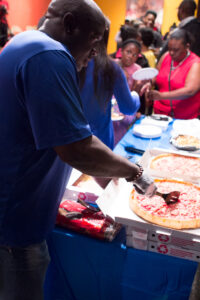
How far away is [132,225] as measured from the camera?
104 cm

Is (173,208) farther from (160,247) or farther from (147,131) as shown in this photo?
(147,131)

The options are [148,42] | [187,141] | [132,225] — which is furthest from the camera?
[148,42]

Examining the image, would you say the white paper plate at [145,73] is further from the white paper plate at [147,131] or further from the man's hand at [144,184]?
the man's hand at [144,184]

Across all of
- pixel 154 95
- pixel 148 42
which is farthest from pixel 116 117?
pixel 148 42

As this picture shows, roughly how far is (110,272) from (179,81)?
1.99 meters

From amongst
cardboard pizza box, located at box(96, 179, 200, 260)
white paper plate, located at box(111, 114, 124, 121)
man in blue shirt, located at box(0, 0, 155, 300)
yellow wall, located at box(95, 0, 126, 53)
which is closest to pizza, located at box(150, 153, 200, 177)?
cardboard pizza box, located at box(96, 179, 200, 260)

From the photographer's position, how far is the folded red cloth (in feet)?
3.74

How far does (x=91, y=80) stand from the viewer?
61.4 inches

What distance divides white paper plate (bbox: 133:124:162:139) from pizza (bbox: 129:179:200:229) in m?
0.86

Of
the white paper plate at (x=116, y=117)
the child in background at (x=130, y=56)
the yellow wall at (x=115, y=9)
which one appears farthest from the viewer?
the yellow wall at (x=115, y=9)

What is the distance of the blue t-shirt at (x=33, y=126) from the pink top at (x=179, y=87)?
2.05 m

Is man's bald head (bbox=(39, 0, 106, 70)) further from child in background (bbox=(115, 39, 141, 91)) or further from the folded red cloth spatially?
child in background (bbox=(115, 39, 141, 91))

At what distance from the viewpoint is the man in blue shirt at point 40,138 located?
0.67 m

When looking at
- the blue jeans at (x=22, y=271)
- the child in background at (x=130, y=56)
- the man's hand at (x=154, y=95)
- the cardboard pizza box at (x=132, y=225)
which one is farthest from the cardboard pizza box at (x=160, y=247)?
the child in background at (x=130, y=56)
